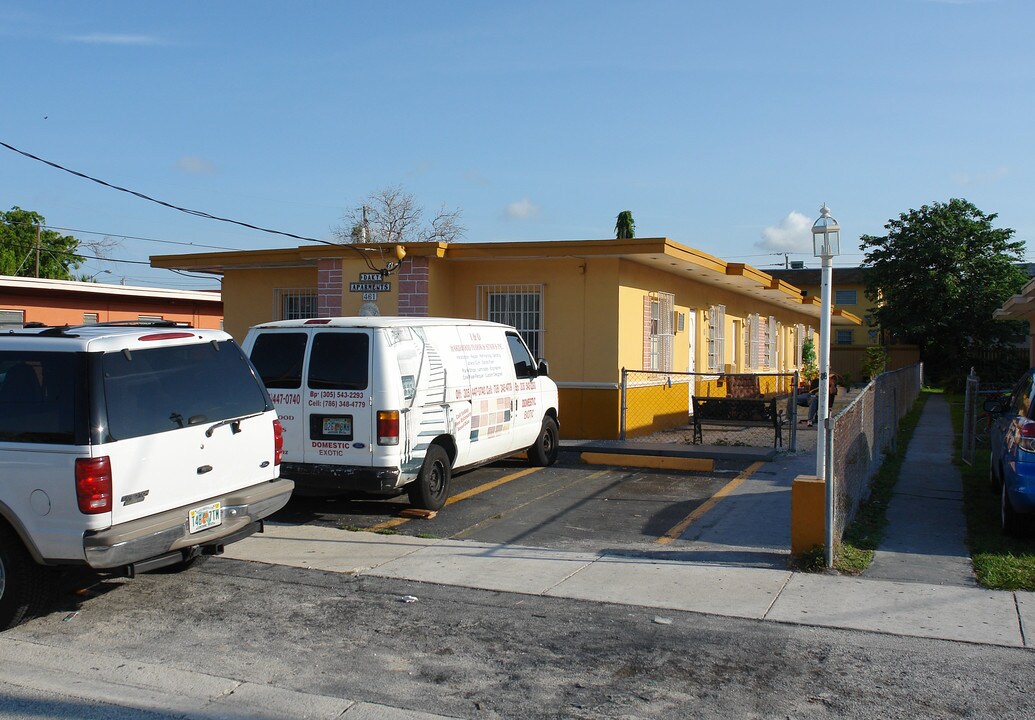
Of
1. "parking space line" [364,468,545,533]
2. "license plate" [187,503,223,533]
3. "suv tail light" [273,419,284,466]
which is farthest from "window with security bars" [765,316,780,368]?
"license plate" [187,503,223,533]

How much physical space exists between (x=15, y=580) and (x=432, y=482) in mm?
4565

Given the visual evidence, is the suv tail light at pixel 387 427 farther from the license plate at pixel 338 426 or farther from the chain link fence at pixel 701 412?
the chain link fence at pixel 701 412

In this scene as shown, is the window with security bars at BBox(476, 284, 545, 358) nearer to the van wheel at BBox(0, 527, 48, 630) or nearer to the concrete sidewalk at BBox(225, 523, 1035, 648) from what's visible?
the concrete sidewalk at BBox(225, 523, 1035, 648)

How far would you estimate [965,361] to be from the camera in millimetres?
41719

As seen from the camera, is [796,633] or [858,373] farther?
[858,373]

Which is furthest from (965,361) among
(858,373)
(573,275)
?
(573,275)

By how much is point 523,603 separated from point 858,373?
149ft

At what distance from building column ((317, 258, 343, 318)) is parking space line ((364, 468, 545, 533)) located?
20.0 feet

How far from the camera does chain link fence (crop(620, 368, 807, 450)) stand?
569 inches

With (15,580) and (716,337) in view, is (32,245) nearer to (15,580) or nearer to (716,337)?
(716,337)

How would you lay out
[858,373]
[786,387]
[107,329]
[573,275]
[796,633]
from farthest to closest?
1. [858,373]
2. [786,387]
3. [573,275]
4. [107,329]
5. [796,633]

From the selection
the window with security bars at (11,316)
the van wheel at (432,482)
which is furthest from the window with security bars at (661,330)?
the window with security bars at (11,316)

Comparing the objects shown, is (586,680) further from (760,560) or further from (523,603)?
(760,560)

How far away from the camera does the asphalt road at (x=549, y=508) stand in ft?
29.4
